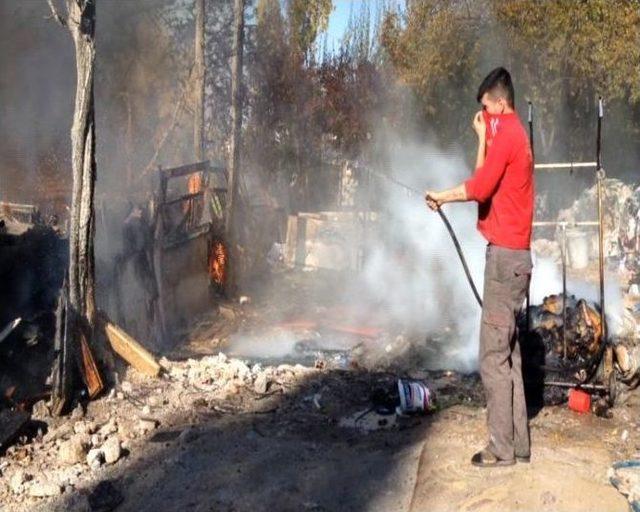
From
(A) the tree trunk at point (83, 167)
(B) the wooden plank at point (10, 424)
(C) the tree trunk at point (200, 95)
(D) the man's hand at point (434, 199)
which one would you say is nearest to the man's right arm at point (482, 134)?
(D) the man's hand at point (434, 199)

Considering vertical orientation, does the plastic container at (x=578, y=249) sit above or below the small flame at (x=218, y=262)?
above

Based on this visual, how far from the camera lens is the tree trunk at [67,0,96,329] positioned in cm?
575

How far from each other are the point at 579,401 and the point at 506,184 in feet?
6.26

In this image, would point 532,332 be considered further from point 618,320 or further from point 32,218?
point 32,218

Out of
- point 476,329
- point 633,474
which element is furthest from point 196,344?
point 633,474

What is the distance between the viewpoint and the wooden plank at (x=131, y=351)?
604 cm

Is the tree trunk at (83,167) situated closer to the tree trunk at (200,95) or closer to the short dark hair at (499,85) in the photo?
the short dark hair at (499,85)

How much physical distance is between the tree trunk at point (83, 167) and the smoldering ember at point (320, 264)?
25mm

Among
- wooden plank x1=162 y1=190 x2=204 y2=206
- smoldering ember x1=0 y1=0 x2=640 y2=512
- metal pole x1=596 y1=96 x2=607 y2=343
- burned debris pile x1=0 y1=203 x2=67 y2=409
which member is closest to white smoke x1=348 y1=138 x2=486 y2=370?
smoldering ember x1=0 y1=0 x2=640 y2=512

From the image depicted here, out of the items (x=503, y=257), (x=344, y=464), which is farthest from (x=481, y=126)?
(x=344, y=464)

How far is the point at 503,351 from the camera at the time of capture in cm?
439

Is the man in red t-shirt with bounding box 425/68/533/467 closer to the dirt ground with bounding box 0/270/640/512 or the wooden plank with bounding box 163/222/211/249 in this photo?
the dirt ground with bounding box 0/270/640/512

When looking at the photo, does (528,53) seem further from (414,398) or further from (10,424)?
(10,424)

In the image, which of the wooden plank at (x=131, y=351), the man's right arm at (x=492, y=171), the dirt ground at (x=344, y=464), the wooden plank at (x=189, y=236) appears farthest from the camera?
the wooden plank at (x=189, y=236)
